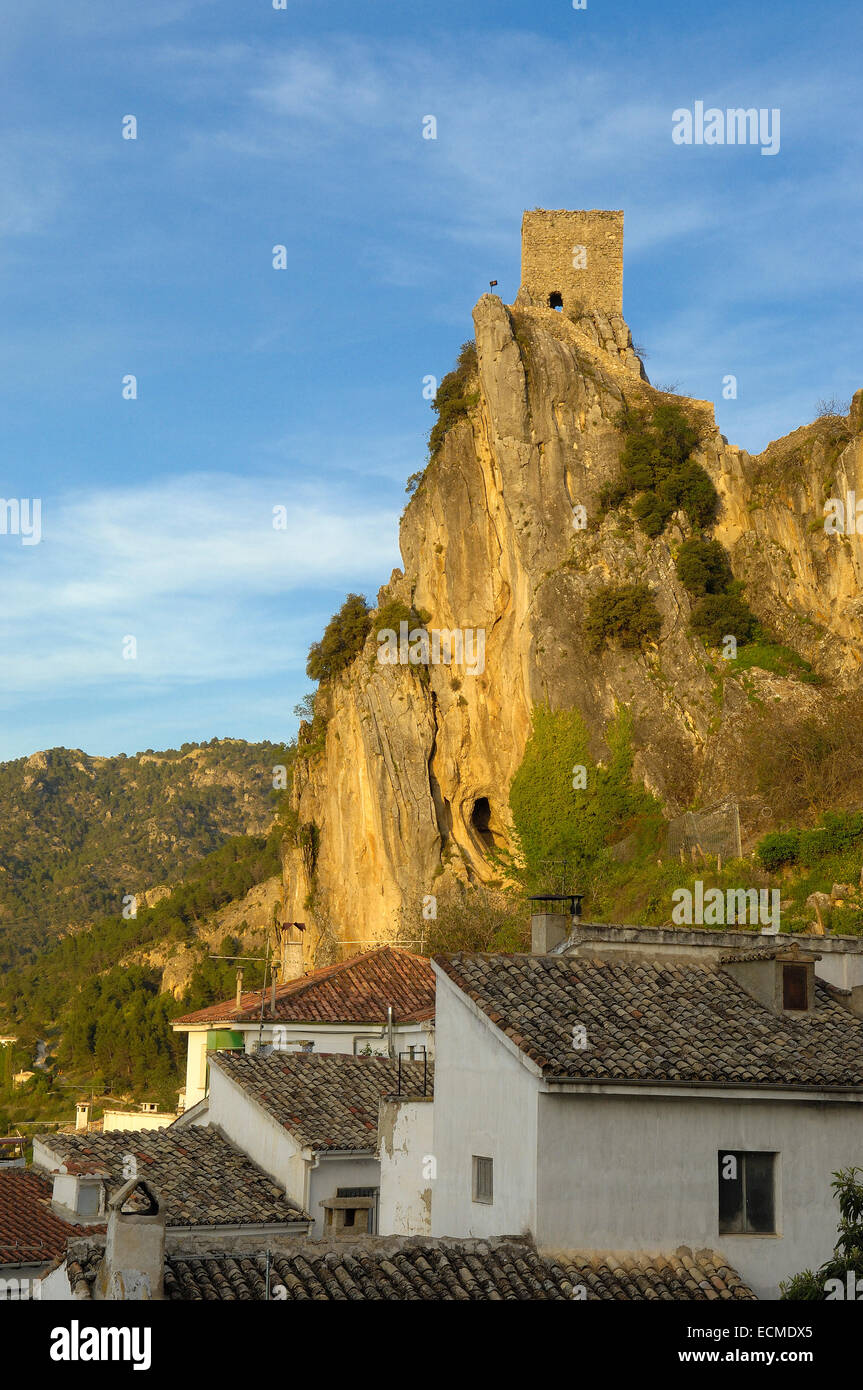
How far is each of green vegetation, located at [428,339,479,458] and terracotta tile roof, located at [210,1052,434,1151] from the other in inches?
1370

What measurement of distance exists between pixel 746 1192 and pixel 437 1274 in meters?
3.94

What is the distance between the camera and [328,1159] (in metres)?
24.4

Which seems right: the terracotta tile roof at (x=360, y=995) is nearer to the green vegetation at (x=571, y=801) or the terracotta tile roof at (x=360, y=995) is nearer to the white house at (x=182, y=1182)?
the white house at (x=182, y=1182)

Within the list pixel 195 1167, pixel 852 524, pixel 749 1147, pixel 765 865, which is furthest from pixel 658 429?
pixel 749 1147

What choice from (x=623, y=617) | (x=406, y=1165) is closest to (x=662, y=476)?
(x=623, y=617)

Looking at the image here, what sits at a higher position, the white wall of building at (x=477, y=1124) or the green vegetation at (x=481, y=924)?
the green vegetation at (x=481, y=924)

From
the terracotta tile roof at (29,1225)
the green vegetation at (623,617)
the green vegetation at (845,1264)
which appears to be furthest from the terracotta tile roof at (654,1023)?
the green vegetation at (623,617)

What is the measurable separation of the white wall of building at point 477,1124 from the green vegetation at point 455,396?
43223 millimetres

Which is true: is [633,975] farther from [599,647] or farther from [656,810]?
A: [599,647]

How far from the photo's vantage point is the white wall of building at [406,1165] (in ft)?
64.8

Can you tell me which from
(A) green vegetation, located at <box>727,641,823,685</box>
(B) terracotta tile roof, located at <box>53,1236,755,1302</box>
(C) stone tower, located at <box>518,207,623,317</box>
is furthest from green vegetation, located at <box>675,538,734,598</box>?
(B) terracotta tile roof, located at <box>53,1236,755,1302</box>
